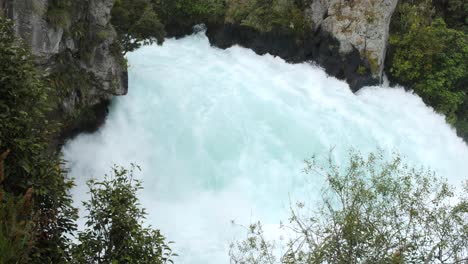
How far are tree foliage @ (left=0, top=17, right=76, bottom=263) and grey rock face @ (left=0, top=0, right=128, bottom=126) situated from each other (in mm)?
5352

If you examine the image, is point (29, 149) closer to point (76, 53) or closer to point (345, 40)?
point (76, 53)

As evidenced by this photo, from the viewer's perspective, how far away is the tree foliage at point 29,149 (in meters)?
5.68

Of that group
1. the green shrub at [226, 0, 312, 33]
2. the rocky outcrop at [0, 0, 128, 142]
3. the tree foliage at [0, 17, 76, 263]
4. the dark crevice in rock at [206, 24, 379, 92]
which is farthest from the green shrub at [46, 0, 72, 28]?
the dark crevice in rock at [206, 24, 379, 92]

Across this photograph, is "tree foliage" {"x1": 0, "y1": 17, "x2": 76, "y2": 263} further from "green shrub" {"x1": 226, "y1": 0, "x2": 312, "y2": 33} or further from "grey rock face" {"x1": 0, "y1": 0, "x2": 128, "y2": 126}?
"green shrub" {"x1": 226, "y1": 0, "x2": 312, "y2": 33}

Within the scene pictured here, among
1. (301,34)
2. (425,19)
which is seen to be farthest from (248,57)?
(425,19)

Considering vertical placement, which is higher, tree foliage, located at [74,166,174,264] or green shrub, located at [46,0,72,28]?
green shrub, located at [46,0,72,28]

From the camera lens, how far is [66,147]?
1498 centimetres

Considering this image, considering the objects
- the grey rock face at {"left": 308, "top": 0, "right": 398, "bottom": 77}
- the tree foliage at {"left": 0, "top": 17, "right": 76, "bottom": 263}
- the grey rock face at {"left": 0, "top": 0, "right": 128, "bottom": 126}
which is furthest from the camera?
the grey rock face at {"left": 308, "top": 0, "right": 398, "bottom": 77}

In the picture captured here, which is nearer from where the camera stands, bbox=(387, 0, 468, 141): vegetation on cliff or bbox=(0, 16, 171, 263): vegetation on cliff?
bbox=(0, 16, 171, 263): vegetation on cliff

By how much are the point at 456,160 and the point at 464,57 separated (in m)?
6.12

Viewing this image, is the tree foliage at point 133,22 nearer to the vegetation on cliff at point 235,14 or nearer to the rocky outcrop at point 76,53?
the vegetation on cliff at point 235,14

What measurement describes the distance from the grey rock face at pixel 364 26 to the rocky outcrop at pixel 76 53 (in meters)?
11.6

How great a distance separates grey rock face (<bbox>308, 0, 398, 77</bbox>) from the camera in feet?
73.3

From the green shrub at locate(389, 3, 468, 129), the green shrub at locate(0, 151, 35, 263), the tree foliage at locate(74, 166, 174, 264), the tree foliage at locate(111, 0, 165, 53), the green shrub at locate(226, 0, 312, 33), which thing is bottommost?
the green shrub at locate(0, 151, 35, 263)
